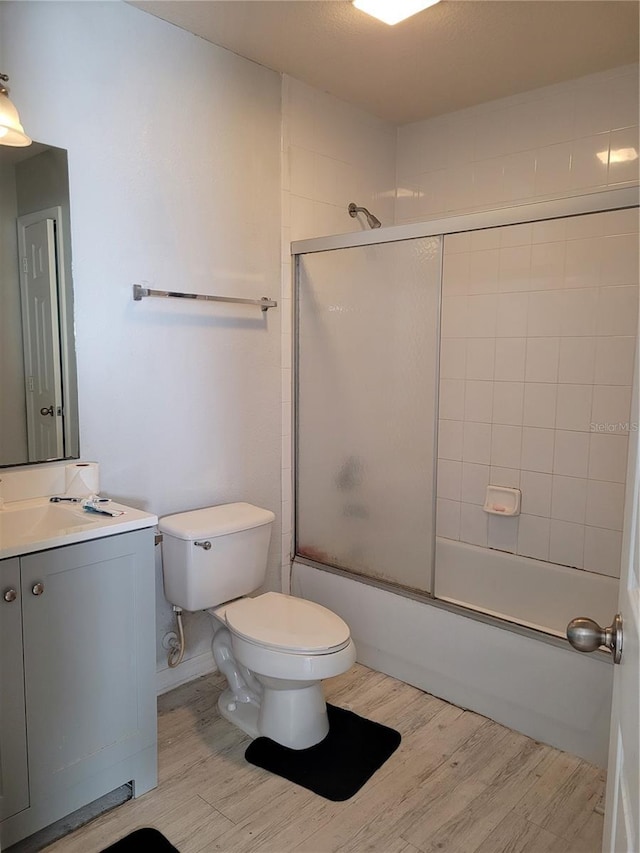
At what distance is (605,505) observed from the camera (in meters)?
2.79

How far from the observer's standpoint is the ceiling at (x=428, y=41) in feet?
7.23

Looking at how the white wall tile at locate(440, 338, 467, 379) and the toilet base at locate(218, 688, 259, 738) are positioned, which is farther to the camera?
the white wall tile at locate(440, 338, 467, 379)

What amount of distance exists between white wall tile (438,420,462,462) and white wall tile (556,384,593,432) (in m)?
0.52

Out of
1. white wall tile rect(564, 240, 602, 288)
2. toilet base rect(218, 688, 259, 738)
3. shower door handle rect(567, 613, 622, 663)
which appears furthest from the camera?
white wall tile rect(564, 240, 602, 288)

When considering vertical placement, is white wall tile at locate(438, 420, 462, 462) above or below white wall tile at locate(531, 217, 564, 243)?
below

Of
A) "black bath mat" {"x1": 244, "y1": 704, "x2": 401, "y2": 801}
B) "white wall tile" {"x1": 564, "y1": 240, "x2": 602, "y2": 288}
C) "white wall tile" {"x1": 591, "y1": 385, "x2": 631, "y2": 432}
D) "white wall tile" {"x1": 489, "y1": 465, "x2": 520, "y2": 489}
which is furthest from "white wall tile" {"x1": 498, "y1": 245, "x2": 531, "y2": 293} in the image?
"black bath mat" {"x1": 244, "y1": 704, "x2": 401, "y2": 801}

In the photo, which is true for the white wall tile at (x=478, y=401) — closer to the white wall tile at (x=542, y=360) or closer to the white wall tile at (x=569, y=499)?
the white wall tile at (x=542, y=360)

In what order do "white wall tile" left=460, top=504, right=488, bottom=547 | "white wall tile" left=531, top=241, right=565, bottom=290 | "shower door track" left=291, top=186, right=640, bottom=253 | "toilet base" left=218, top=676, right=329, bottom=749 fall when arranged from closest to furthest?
"shower door track" left=291, top=186, right=640, bottom=253, "toilet base" left=218, top=676, right=329, bottom=749, "white wall tile" left=531, top=241, right=565, bottom=290, "white wall tile" left=460, top=504, right=488, bottom=547

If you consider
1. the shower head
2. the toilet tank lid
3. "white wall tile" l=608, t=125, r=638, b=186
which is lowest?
the toilet tank lid

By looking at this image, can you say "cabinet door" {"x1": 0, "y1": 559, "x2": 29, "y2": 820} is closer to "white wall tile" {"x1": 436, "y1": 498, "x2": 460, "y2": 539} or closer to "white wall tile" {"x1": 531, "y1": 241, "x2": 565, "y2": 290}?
"white wall tile" {"x1": 436, "y1": 498, "x2": 460, "y2": 539}

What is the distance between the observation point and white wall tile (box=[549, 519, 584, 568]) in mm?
2883

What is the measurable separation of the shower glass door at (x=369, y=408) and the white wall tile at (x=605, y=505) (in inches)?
31.8

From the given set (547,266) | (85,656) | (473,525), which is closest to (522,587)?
(473,525)

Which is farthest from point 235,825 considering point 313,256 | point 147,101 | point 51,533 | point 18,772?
point 147,101
